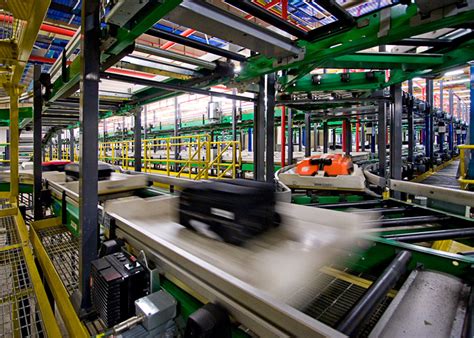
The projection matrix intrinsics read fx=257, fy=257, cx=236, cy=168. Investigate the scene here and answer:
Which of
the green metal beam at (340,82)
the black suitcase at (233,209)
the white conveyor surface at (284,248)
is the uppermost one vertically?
the green metal beam at (340,82)

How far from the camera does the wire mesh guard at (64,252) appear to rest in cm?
209

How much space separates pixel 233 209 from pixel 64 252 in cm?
199

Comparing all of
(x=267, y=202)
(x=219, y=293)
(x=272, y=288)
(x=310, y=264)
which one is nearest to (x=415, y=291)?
(x=310, y=264)

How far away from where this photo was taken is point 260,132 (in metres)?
3.03

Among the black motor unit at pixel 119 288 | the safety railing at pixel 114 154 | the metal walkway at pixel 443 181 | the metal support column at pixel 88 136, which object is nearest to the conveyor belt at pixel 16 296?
the metal support column at pixel 88 136

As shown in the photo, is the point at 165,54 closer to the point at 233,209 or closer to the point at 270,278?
the point at 233,209

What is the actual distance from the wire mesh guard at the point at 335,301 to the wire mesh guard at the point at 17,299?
185 cm

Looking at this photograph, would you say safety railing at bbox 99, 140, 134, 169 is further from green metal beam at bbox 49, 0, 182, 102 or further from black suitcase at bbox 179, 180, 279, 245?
black suitcase at bbox 179, 180, 279, 245

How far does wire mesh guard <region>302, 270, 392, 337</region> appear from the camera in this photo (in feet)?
3.65

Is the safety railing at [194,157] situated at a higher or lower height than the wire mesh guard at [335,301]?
higher

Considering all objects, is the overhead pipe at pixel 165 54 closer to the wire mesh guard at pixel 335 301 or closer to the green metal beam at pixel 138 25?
the green metal beam at pixel 138 25

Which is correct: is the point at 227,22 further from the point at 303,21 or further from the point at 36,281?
the point at 303,21

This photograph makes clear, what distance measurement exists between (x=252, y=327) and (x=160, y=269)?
0.60m

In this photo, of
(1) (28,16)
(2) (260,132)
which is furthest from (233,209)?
(1) (28,16)
